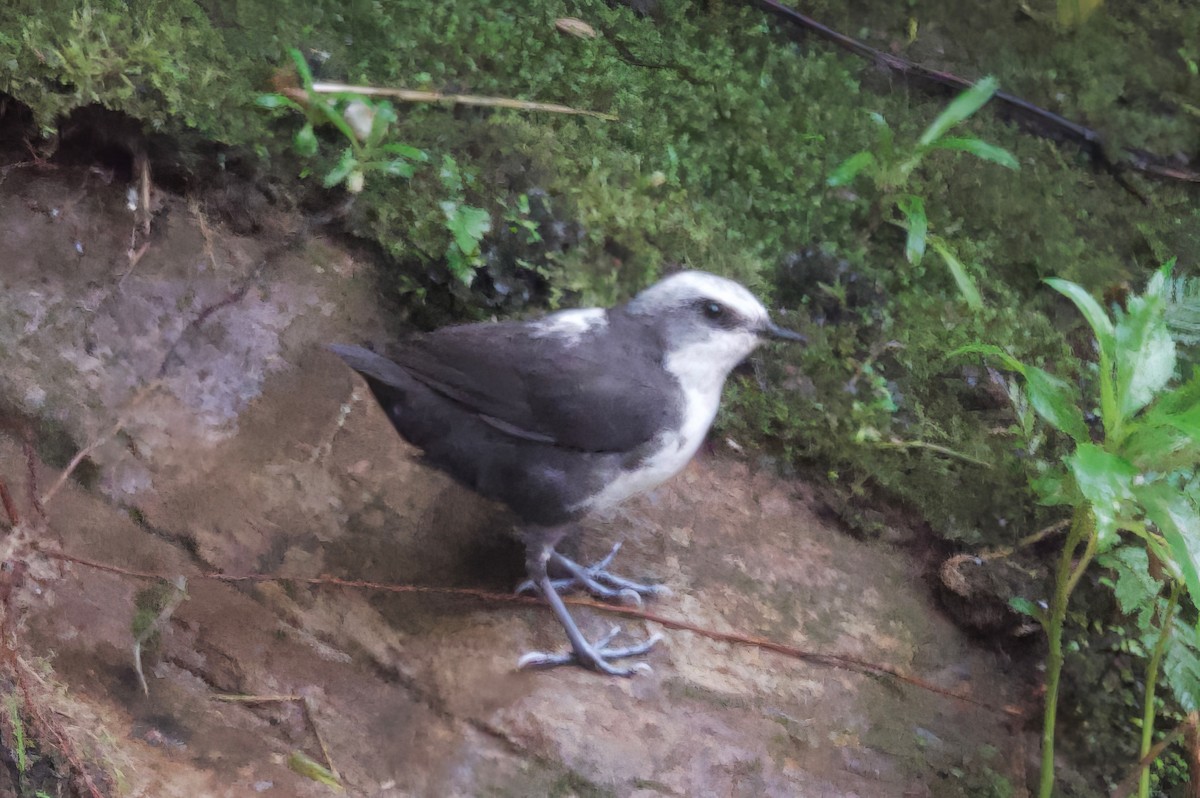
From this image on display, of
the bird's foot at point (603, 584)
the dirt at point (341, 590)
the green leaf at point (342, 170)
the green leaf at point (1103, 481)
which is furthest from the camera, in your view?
the green leaf at point (342, 170)

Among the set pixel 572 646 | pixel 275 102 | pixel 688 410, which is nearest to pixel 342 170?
pixel 275 102

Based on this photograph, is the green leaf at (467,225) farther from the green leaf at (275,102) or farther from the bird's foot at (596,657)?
the bird's foot at (596,657)

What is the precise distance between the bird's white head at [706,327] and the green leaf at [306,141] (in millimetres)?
1331

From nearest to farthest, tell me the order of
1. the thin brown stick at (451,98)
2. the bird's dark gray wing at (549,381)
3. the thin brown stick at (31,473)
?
1. the thin brown stick at (31,473)
2. the bird's dark gray wing at (549,381)
3. the thin brown stick at (451,98)

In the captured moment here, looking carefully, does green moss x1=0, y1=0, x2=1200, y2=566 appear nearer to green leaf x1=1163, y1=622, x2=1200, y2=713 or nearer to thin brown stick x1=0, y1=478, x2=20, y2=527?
green leaf x1=1163, y1=622, x2=1200, y2=713

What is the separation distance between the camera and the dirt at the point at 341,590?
191cm

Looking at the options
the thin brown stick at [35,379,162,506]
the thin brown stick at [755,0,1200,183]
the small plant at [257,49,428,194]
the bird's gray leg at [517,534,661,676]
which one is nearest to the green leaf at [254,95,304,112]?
the small plant at [257,49,428,194]

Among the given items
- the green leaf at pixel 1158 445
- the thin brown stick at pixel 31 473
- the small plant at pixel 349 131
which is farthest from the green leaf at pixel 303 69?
the green leaf at pixel 1158 445

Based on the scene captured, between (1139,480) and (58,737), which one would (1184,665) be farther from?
(58,737)

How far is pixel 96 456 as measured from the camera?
2.17 meters

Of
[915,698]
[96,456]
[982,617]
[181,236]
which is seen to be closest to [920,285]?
[982,617]

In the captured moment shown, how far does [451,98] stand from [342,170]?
22.2 inches

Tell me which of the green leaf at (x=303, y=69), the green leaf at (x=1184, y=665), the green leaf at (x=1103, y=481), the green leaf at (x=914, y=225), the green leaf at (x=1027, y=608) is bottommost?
the green leaf at (x=1027, y=608)

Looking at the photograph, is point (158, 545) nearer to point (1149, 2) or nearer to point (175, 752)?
point (175, 752)
